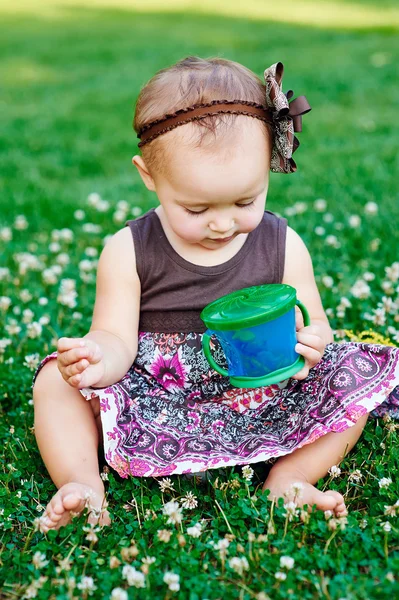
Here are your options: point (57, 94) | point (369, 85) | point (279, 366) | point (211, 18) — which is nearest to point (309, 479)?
point (279, 366)

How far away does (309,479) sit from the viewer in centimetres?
301

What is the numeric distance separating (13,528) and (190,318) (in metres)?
1.06

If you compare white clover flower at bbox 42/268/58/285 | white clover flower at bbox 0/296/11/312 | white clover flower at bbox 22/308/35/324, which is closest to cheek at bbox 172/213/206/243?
white clover flower at bbox 22/308/35/324

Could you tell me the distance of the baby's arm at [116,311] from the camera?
10.2 ft

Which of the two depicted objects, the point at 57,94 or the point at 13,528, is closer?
the point at 13,528

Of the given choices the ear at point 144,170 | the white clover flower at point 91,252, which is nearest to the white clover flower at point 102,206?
the white clover flower at point 91,252

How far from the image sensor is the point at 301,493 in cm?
281

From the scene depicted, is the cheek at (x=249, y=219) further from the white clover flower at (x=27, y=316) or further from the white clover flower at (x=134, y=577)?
the white clover flower at (x=27, y=316)

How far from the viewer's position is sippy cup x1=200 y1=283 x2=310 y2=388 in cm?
270

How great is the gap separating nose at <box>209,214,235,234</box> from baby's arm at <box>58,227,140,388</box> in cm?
50

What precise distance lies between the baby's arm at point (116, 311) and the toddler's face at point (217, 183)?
0.38 m

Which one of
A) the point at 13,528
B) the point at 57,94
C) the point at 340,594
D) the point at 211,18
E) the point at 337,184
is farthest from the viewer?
the point at 211,18

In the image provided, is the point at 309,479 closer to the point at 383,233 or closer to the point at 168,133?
the point at 168,133

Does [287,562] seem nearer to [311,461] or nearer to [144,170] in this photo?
[311,461]
